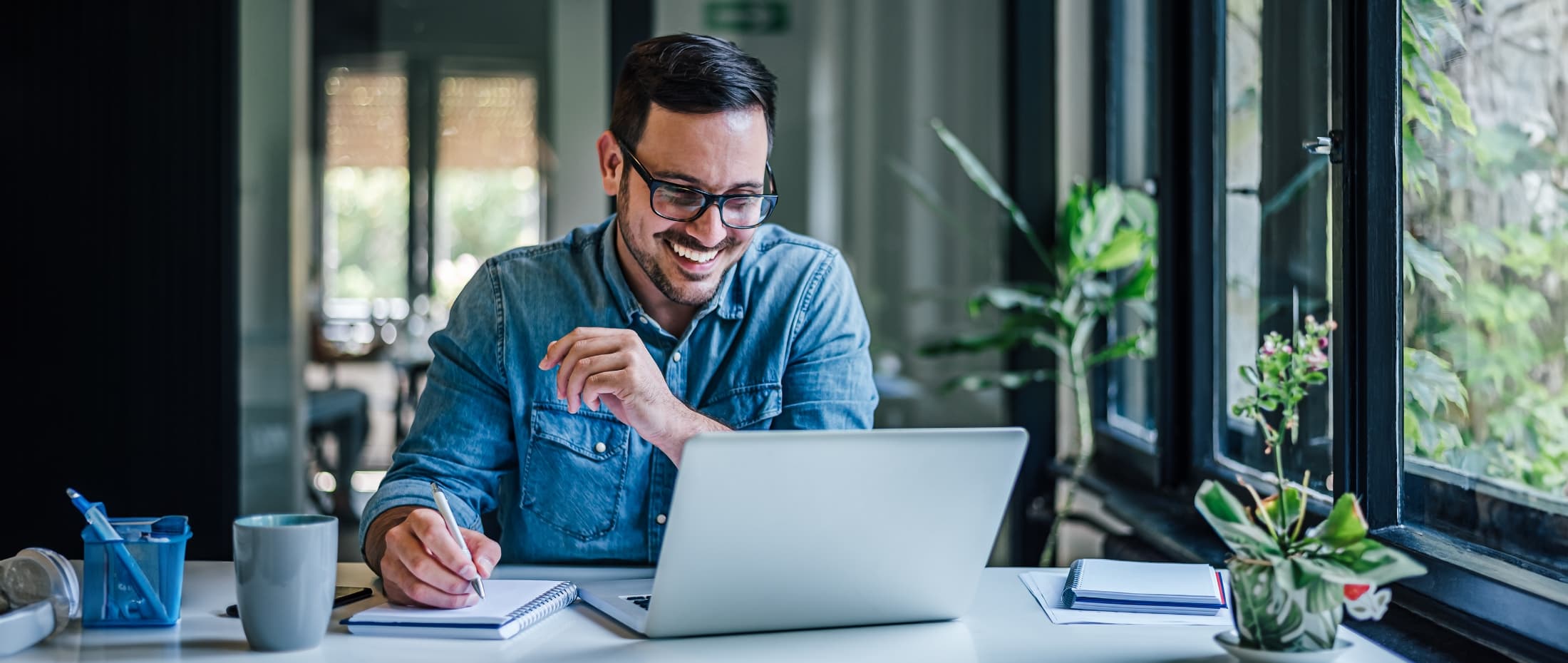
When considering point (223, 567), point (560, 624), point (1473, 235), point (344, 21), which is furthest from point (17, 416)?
point (1473, 235)

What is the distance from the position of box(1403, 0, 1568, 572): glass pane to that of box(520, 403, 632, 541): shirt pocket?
107 cm

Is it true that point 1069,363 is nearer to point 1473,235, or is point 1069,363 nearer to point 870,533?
point 1473,235

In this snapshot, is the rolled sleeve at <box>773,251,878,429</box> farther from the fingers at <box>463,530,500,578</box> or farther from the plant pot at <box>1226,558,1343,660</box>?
the plant pot at <box>1226,558,1343,660</box>

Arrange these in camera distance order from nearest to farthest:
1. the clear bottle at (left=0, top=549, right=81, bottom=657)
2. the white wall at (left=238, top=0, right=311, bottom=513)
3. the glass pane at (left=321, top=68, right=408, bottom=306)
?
1. the clear bottle at (left=0, top=549, right=81, bottom=657)
2. the white wall at (left=238, top=0, right=311, bottom=513)
3. the glass pane at (left=321, top=68, right=408, bottom=306)

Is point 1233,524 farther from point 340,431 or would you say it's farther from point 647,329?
point 340,431

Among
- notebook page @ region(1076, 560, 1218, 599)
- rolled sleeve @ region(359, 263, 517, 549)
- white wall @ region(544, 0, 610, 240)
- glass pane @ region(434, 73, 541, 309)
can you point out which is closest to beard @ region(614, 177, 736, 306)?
rolled sleeve @ region(359, 263, 517, 549)

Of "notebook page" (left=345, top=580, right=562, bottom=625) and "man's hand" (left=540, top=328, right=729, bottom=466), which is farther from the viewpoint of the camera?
"man's hand" (left=540, top=328, right=729, bottom=466)

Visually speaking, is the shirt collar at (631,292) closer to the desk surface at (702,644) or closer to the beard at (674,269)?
the beard at (674,269)

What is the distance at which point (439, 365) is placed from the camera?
1687 mm

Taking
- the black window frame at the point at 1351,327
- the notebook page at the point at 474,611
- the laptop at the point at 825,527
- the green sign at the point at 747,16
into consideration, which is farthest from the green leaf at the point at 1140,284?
the notebook page at the point at 474,611

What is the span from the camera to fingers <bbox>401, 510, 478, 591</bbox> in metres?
1.22

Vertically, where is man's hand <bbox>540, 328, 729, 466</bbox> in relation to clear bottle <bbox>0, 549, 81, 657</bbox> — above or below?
above

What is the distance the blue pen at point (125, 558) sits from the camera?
3.92ft

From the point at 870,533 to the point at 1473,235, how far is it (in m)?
1.01
